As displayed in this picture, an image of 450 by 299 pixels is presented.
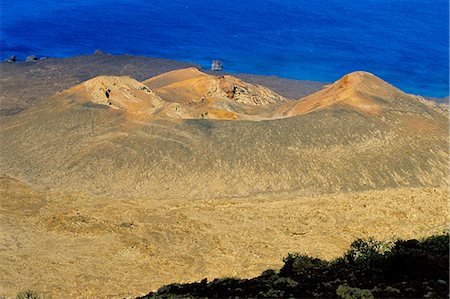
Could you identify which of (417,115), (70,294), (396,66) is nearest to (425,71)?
(396,66)

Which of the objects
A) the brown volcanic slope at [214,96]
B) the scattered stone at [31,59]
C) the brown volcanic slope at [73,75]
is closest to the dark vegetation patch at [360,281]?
the brown volcanic slope at [214,96]

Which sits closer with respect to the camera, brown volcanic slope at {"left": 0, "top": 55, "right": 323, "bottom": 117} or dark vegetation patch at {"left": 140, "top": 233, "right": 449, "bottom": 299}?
dark vegetation patch at {"left": 140, "top": 233, "right": 449, "bottom": 299}

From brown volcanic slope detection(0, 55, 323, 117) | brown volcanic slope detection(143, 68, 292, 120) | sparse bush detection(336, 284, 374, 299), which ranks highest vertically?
brown volcanic slope detection(0, 55, 323, 117)

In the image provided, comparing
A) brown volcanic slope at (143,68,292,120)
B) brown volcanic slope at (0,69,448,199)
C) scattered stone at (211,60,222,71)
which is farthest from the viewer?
scattered stone at (211,60,222,71)

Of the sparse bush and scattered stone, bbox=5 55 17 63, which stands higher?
scattered stone, bbox=5 55 17 63

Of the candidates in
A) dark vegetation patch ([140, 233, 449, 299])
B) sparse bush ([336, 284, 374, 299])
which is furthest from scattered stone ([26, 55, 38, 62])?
sparse bush ([336, 284, 374, 299])

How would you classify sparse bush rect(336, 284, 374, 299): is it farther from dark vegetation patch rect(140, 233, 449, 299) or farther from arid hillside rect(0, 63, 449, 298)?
arid hillside rect(0, 63, 449, 298)

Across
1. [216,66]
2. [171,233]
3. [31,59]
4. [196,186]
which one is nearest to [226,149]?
[196,186]

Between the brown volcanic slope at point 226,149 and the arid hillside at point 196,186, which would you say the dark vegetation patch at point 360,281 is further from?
the brown volcanic slope at point 226,149
